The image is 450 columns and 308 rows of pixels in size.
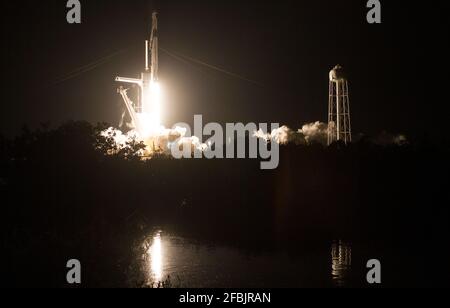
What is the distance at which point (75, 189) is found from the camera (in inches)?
1013

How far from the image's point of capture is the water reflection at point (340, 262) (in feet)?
72.0

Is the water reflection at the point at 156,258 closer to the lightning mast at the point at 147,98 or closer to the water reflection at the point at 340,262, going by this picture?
the water reflection at the point at 340,262

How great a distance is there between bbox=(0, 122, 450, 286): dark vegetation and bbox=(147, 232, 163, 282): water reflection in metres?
1.18

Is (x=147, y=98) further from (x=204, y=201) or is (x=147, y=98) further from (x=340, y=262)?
(x=340, y=262)

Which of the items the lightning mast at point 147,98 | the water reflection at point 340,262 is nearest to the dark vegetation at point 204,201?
the water reflection at point 340,262

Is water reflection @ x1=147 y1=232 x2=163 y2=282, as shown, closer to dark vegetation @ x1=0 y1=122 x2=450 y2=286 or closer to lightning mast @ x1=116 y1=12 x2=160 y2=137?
dark vegetation @ x1=0 y1=122 x2=450 y2=286

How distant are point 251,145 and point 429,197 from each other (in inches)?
556

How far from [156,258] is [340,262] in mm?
8227

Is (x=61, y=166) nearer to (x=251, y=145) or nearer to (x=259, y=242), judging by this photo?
(x=259, y=242)

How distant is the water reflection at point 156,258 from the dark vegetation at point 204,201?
3.87 feet

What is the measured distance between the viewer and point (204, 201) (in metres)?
40.7

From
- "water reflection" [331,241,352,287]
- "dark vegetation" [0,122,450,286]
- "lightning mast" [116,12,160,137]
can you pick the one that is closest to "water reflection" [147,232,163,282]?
"dark vegetation" [0,122,450,286]
